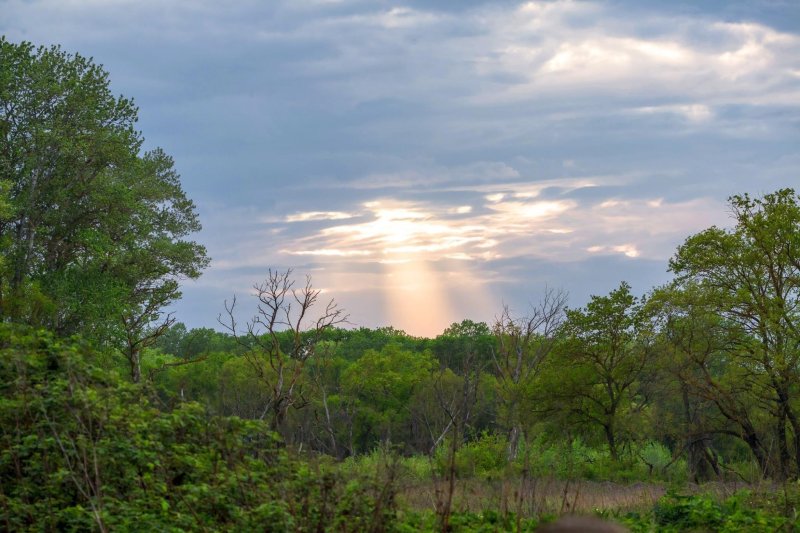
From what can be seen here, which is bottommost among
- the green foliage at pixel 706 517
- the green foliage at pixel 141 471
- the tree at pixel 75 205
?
the green foliage at pixel 706 517

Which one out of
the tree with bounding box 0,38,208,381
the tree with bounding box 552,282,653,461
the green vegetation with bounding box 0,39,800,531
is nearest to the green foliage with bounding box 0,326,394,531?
the green vegetation with bounding box 0,39,800,531

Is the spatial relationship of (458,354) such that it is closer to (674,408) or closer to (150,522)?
(674,408)

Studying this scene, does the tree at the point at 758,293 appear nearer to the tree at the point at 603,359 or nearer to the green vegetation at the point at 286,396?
the green vegetation at the point at 286,396

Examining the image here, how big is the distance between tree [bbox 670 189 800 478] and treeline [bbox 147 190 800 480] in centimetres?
6

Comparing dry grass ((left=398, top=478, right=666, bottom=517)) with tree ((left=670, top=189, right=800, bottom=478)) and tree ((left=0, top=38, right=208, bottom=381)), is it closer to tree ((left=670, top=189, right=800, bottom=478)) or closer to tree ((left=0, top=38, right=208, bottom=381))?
tree ((left=670, top=189, right=800, bottom=478))

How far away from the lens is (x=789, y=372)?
3506 cm

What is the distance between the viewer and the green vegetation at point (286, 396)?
33.2 ft

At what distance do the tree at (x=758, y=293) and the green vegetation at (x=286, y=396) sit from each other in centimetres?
10

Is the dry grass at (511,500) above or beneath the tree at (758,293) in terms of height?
beneath

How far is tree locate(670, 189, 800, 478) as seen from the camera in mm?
35844

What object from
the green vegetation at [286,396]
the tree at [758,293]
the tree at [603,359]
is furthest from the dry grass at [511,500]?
the tree at [603,359]

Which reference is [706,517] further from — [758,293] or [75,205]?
[75,205]

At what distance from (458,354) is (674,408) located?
1524 inches

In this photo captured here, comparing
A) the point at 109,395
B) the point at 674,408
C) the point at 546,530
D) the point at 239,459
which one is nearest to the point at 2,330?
the point at 109,395
